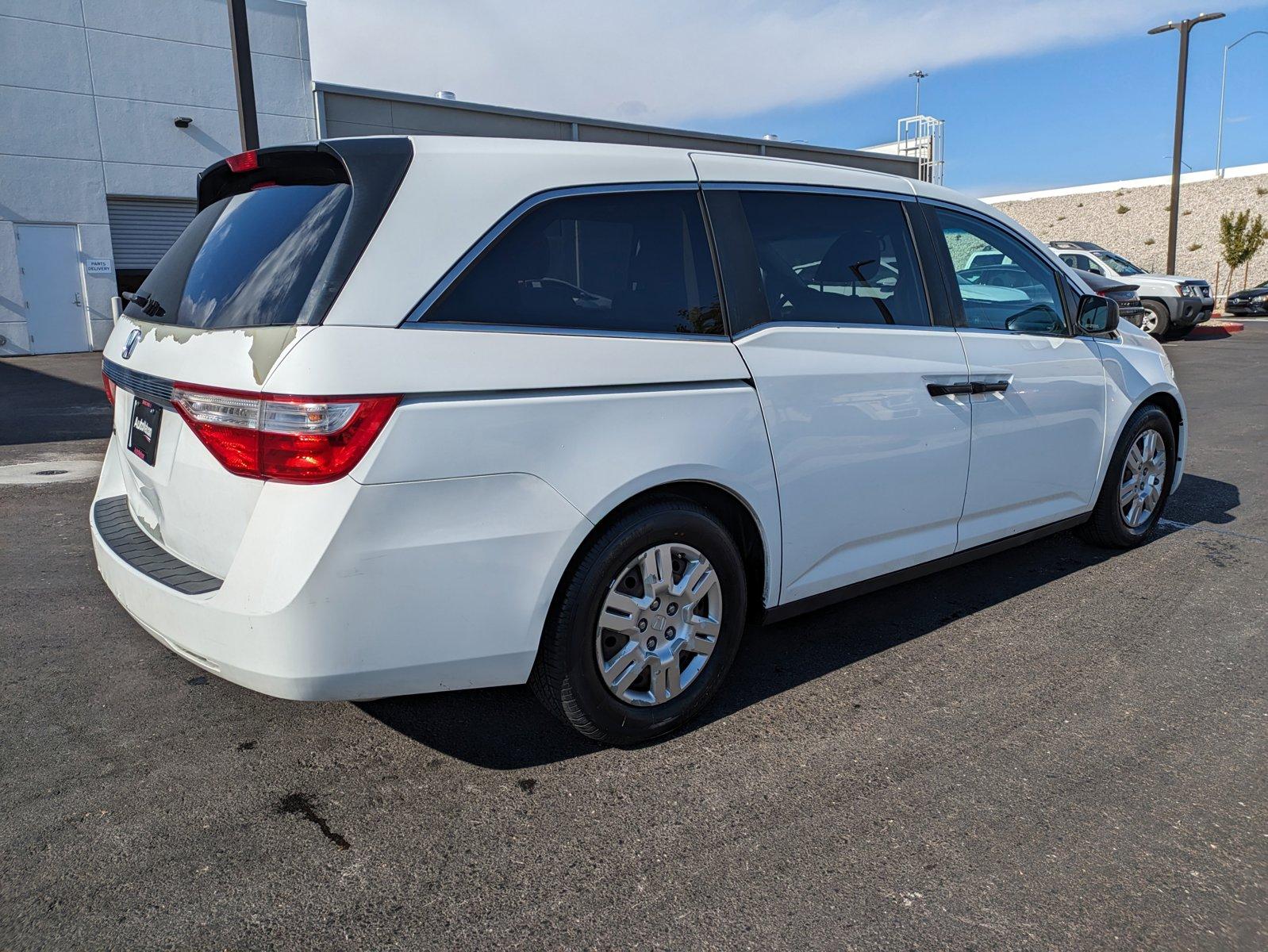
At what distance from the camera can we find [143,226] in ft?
67.2

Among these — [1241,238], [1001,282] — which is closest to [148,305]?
[1001,282]

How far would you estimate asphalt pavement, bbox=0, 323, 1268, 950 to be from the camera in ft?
7.07

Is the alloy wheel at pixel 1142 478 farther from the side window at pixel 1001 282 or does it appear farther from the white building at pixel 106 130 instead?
the white building at pixel 106 130

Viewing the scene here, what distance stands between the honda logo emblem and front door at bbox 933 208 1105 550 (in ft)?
9.82

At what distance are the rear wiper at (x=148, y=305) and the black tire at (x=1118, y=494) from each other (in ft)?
13.8

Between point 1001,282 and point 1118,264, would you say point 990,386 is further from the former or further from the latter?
point 1118,264

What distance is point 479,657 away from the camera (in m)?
2.53

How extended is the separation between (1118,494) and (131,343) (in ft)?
14.5

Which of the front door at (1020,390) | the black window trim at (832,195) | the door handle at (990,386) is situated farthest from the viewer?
the front door at (1020,390)

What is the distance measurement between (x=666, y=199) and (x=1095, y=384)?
2507 millimetres

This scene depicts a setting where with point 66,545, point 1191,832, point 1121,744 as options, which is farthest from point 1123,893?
point 66,545

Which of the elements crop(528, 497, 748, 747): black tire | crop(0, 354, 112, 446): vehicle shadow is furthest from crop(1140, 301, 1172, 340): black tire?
crop(528, 497, 748, 747): black tire

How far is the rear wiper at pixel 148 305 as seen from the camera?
2.89 m

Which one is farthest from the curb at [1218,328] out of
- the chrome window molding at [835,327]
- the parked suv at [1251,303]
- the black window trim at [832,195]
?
the chrome window molding at [835,327]
